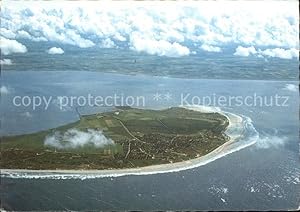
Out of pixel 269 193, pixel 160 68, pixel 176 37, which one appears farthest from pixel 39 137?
pixel 269 193

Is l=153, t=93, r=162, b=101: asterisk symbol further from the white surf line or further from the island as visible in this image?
the white surf line

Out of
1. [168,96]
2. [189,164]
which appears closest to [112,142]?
[168,96]

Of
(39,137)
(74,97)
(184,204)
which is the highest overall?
(74,97)

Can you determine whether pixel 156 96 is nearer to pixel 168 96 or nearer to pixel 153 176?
pixel 168 96

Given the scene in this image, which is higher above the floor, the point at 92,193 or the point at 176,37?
the point at 176,37

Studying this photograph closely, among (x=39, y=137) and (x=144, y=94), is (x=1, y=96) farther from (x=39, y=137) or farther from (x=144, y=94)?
(x=144, y=94)
